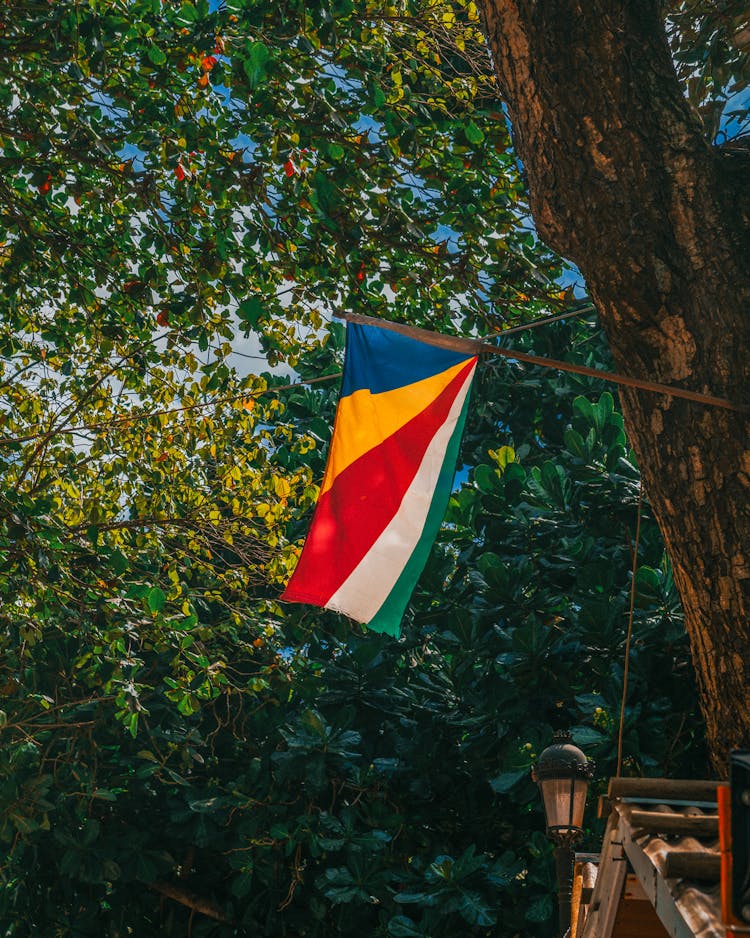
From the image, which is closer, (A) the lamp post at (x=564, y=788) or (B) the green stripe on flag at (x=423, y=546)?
(B) the green stripe on flag at (x=423, y=546)

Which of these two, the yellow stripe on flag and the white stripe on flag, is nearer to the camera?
the white stripe on flag

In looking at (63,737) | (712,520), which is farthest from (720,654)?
(63,737)

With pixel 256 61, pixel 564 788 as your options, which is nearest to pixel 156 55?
pixel 256 61

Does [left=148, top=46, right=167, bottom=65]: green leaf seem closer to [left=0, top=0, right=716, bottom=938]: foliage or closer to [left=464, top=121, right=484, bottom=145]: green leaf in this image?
[left=0, top=0, right=716, bottom=938]: foliage

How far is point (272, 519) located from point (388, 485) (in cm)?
426

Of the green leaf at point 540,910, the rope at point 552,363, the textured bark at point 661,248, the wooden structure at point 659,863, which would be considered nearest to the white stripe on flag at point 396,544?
the rope at point 552,363

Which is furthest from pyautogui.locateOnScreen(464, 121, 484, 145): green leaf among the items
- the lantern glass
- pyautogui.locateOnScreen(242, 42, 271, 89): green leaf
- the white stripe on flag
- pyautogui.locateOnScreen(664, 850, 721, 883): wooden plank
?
pyautogui.locateOnScreen(664, 850, 721, 883): wooden plank

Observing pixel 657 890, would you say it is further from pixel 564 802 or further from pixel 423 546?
pixel 564 802

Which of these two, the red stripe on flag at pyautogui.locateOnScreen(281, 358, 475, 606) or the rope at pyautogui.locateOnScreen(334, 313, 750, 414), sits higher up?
the rope at pyautogui.locateOnScreen(334, 313, 750, 414)

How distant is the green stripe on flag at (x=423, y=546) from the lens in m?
4.34

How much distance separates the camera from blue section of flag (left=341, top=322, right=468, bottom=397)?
4.48 metres

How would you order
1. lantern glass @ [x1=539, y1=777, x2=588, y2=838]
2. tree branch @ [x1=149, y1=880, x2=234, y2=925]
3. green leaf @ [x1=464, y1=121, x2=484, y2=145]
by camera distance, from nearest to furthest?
lantern glass @ [x1=539, y1=777, x2=588, y2=838] → green leaf @ [x1=464, y1=121, x2=484, y2=145] → tree branch @ [x1=149, y1=880, x2=234, y2=925]

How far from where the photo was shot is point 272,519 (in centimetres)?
860

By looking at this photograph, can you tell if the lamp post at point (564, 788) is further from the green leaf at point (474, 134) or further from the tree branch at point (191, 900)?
the tree branch at point (191, 900)
